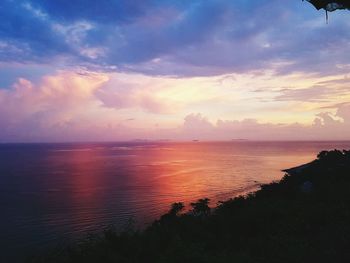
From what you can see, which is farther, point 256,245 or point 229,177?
point 229,177

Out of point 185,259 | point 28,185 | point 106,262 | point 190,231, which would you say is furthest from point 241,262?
point 28,185

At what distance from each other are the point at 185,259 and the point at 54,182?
Answer: 2410 inches

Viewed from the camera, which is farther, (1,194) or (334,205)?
(1,194)

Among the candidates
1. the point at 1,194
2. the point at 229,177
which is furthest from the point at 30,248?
the point at 229,177

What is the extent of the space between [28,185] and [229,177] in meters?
40.3

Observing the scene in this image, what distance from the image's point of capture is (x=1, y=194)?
52.8 m

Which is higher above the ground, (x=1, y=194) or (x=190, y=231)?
(x=190, y=231)

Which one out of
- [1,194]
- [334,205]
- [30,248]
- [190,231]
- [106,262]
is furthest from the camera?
[1,194]

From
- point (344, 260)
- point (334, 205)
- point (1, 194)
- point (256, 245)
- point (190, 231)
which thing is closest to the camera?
point (344, 260)

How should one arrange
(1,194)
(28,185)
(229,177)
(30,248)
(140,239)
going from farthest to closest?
(229,177), (28,185), (1,194), (30,248), (140,239)

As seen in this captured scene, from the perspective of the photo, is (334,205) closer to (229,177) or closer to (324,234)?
(324,234)

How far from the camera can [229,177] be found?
7225cm

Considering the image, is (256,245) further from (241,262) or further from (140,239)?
(140,239)

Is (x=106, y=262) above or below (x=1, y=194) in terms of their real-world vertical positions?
above
